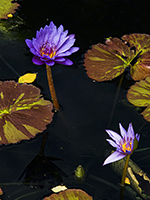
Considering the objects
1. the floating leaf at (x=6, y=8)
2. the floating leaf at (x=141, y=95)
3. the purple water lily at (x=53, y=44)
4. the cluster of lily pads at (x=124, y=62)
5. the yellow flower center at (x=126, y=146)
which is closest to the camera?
the yellow flower center at (x=126, y=146)

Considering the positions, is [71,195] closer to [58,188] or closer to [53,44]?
[58,188]

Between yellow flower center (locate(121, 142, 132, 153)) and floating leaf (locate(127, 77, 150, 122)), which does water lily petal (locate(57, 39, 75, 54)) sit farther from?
yellow flower center (locate(121, 142, 132, 153))

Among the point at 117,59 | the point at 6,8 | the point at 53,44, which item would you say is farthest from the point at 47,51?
the point at 6,8

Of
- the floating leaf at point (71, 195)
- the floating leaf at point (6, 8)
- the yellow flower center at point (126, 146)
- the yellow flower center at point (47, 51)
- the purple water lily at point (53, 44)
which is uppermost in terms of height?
the purple water lily at point (53, 44)

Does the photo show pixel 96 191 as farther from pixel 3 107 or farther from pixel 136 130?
pixel 3 107

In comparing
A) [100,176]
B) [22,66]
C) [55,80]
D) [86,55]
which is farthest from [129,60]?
[100,176]

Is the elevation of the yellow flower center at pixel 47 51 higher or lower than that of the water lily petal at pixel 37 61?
higher

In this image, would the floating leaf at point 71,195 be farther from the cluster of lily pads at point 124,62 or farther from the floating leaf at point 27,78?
the floating leaf at point 27,78

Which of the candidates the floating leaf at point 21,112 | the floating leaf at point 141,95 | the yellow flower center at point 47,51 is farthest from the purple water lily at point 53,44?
the floating leaf at point 141,95
